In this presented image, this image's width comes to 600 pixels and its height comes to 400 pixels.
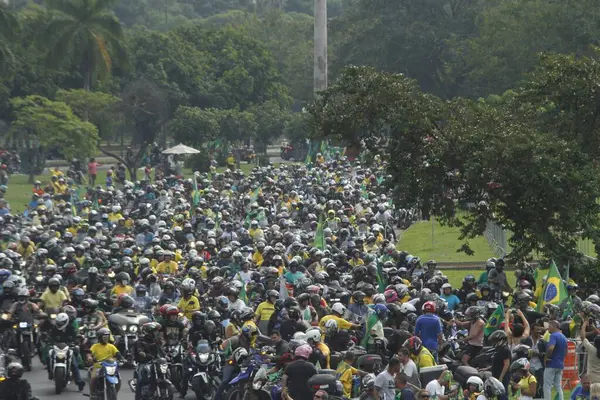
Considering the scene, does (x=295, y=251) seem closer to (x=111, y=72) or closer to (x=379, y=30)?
(x=111, y=72)

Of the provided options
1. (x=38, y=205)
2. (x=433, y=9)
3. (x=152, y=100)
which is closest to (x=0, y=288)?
(x=38, y=205)

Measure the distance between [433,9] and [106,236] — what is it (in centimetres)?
5079

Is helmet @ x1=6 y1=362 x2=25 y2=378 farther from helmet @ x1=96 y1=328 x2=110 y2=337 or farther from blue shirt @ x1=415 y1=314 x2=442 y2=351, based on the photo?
blue shirt @ x1=415 y1=314 x2=442 y2=351

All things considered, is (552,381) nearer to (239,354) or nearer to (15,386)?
(239,354)

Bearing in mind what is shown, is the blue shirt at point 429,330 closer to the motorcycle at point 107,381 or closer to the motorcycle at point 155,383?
the motorcycle at point 155,383

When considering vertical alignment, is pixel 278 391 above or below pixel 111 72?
below

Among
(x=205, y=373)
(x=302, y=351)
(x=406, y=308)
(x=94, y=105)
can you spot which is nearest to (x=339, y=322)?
(x=406, y=308)

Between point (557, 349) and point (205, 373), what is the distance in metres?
4.98

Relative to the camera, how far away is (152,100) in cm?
6456

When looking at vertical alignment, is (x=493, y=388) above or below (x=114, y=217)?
above

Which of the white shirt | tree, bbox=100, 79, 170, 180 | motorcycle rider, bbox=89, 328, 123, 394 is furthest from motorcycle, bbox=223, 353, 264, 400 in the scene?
Answer: tree, bbox=100, 79, 170, 180

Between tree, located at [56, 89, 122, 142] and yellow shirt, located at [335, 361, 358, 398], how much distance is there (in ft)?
153

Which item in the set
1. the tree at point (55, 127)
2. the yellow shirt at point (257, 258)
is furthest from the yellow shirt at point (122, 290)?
the tree at point (55, 127)

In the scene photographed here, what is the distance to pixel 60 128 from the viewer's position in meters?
57.0
